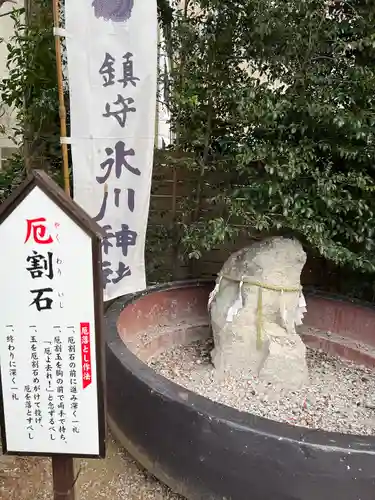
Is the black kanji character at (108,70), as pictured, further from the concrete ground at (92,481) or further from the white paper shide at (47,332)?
the concrete ground at (92,481)

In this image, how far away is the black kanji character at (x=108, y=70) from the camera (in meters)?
2.79

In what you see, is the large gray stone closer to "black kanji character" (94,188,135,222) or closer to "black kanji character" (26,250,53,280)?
"black kanji character" (94,188,135,222)

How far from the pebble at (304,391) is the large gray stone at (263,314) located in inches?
4.3

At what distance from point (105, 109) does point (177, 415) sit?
1753 mm

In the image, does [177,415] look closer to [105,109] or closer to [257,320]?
[257,320]

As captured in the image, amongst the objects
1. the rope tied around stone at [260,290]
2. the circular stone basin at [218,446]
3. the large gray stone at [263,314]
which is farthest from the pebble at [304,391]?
the circular stone basin at [218,446]

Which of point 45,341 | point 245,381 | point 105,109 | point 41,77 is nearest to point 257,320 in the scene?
point 245,381

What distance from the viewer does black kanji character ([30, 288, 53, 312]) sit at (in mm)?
1659

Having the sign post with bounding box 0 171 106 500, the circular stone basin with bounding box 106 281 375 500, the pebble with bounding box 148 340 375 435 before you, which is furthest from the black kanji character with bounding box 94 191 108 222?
the sign post with bounding box 0 171 106 500

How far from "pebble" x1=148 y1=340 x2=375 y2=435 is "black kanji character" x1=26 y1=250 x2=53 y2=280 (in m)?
1.82

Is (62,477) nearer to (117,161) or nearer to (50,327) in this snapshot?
(50,327)

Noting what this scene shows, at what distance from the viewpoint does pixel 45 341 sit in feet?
5.55

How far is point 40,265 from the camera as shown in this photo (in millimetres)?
1641

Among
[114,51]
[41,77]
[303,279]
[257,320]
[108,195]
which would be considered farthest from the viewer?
[303,279]
